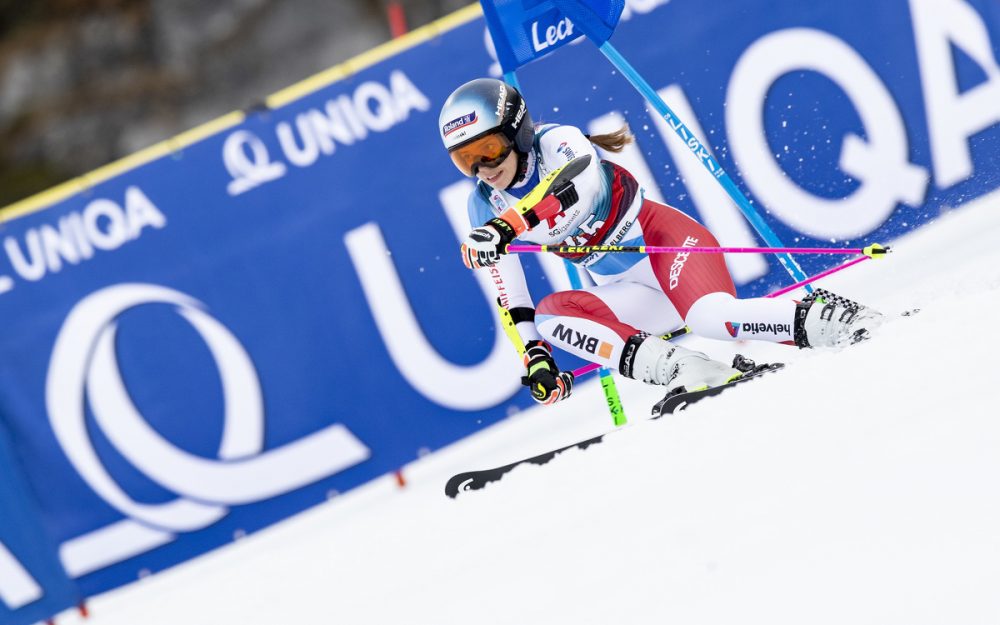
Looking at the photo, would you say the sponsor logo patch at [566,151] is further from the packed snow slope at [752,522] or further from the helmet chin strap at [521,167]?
the packed snow slope at [752,522]

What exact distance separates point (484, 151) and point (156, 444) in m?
2.74

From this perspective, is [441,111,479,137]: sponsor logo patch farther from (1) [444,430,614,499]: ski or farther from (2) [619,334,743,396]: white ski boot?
(1) [444,430,614,499]: ski

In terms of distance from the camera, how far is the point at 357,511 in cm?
512

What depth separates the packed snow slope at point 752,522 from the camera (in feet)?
5.85

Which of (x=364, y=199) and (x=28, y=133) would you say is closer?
(x=364, y=199)

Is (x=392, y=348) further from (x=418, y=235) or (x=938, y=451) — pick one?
(x=938, y=451)

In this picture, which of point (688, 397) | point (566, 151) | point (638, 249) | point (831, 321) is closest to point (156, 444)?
point (566, 151)

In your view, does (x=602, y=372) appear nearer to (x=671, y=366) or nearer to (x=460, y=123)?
(x=671, y=366)

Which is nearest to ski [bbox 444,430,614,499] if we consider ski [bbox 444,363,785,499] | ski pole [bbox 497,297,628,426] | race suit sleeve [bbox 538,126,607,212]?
ski [bbox 444,363,785,499]

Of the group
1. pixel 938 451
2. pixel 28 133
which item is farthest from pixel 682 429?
pixel 28 133

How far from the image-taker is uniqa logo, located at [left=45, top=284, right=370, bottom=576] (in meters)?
5.28

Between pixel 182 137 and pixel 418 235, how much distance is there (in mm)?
1304

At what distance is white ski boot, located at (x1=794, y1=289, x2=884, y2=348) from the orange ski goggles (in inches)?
45.2

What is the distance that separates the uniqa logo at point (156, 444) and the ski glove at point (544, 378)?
185cm
